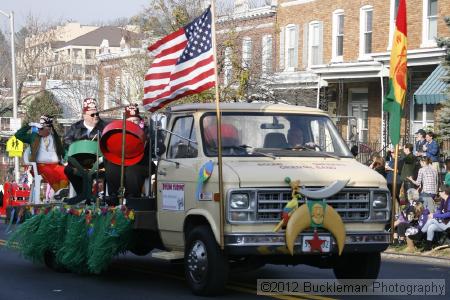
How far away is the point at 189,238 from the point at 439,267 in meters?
6.08

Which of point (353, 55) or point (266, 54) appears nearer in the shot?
point (353, 55)

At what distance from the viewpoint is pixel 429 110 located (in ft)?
96.3

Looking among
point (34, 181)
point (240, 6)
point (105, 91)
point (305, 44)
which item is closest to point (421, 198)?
point (34, 181)

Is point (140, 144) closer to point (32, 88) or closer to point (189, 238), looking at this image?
point (189, 238)

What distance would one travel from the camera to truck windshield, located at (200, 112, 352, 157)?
1073 cm

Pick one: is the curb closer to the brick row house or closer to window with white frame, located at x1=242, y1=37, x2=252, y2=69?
the brick row house

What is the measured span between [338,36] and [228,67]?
15.7 feet

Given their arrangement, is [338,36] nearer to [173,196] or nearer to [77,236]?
[77,236]

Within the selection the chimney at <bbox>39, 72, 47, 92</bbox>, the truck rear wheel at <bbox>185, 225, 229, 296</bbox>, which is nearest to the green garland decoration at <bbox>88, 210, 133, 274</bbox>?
the truck rear wheel at <bbox>185, 225, 229, 296</bbox>

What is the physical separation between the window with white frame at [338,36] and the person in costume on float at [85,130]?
→ 21871 mm

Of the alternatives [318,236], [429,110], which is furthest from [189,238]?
[429,110]

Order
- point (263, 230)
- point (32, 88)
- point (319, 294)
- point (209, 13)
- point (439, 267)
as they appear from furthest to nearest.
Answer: point (32, 88)
point (439, 267)
point (209, 13)
point (319, 294)
point (263, 230)

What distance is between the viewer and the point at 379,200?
10.4 metres

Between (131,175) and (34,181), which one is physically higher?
(131,175)
